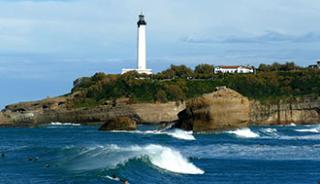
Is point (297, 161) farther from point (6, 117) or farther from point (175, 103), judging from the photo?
point (6, 117)

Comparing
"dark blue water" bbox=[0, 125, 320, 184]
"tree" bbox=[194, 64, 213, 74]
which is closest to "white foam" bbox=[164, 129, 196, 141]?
"dark blue water" bbox=[0, 125, 320, 184]

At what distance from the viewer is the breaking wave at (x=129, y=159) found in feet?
125

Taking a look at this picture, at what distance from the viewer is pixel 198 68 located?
15375cm

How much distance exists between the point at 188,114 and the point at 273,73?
64132 mm

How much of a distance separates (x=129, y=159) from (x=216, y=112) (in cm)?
3748

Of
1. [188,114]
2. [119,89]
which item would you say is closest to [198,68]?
[119,89]

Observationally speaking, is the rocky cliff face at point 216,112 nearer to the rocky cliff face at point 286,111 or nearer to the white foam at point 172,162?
the white foam at point 172,162

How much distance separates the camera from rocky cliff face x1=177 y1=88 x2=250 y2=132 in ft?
250

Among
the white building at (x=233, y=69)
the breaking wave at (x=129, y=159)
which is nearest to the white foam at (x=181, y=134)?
the breaking wave at (x=129, y=159)

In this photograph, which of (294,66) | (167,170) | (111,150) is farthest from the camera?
(294,66)

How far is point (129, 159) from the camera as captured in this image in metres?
39.5

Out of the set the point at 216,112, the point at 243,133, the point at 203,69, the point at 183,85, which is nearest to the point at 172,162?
the point at 216,112

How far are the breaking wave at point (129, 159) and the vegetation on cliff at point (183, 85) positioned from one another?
77.6 m

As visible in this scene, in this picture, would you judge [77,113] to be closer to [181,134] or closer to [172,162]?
[181,134]
